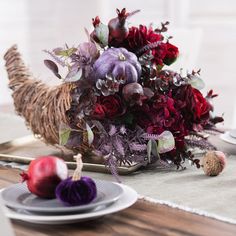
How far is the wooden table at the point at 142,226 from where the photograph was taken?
3.24ft

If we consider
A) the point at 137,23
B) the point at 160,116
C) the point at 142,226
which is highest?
the point at 137,23

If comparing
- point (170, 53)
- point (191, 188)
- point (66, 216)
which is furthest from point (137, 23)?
point (66, 216)

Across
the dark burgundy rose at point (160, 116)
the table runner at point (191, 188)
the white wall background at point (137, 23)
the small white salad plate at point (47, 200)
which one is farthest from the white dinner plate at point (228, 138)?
the white wall background at point (137, 23)

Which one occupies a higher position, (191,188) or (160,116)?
(160,116)

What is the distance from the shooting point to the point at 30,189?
1.09m

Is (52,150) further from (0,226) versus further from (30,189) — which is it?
(0,226)

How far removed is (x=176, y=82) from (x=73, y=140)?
0.94 feet

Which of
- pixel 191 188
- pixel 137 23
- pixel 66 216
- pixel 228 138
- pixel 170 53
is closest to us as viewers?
pixel 66 216

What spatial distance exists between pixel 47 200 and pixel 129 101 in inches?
14.7

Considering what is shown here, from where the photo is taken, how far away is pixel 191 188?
1266 mm

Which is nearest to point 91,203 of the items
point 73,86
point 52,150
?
point 73,86

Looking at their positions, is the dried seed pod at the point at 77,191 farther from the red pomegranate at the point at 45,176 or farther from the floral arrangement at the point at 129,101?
the floral arrangement at the point at 129,101

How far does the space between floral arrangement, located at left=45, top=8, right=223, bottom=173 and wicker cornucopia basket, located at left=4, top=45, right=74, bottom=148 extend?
0.06 m

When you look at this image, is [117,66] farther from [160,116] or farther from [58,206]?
[58,206]
